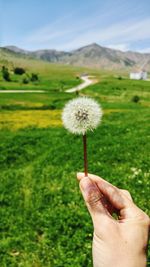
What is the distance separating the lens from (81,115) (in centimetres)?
338

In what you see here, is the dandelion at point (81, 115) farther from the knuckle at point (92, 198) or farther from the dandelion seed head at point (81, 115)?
the knuckle at point (92, 198)

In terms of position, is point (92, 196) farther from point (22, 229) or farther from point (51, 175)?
point (51, 175)

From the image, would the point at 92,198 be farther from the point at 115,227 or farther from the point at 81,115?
the point at 81,115

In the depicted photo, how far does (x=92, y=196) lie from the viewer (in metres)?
3.46

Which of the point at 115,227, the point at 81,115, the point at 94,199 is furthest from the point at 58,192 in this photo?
the point at 81,115

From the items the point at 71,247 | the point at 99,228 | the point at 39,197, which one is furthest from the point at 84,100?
the point at 39,197

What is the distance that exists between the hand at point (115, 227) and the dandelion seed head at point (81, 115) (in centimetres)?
52

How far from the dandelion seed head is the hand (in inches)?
20.3

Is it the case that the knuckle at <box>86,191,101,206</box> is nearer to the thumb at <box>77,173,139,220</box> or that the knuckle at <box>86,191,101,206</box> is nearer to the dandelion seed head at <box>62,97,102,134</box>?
the thumb at <box>77,173,139,220</box>

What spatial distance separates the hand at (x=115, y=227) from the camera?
3117mm

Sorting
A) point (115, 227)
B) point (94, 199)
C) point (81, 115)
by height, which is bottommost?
point (115, 227)

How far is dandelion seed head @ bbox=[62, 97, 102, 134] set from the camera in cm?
326

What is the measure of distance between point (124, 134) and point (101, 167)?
229 inches

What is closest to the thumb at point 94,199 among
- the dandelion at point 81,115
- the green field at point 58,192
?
the dandelion at point 81,115
